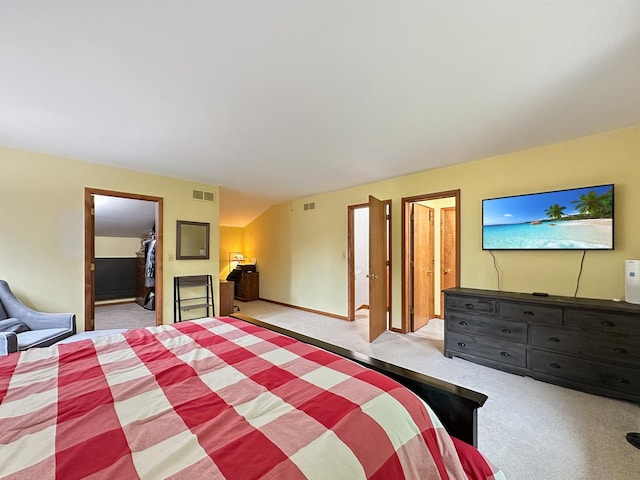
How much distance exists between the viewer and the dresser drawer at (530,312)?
2.59 meters

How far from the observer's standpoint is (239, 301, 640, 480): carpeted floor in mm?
1617

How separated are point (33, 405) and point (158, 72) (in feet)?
6.23

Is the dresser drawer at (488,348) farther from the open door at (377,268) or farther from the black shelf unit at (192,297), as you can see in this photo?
the black shelf unit at (192,297)

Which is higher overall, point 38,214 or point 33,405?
point 38,214

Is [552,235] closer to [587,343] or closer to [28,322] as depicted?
[587,343]

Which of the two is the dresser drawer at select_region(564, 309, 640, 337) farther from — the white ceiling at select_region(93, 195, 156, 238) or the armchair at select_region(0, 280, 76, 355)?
the white ceiling at select_region(93, 195, 156, 238)

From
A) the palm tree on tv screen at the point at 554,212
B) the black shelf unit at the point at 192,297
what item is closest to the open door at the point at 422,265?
the palm tree on tv screen at the point at 554,212

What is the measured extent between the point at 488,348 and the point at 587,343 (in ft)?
2.63

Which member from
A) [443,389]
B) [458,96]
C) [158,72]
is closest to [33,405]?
[443,389]

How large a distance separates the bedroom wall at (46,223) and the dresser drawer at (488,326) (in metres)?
4.64

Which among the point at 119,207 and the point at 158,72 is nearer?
the point at 158,72

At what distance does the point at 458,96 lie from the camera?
2.12 m

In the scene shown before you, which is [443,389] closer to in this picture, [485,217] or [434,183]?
[485,217]

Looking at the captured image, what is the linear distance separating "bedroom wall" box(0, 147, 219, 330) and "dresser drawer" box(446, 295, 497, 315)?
457 centimetres
